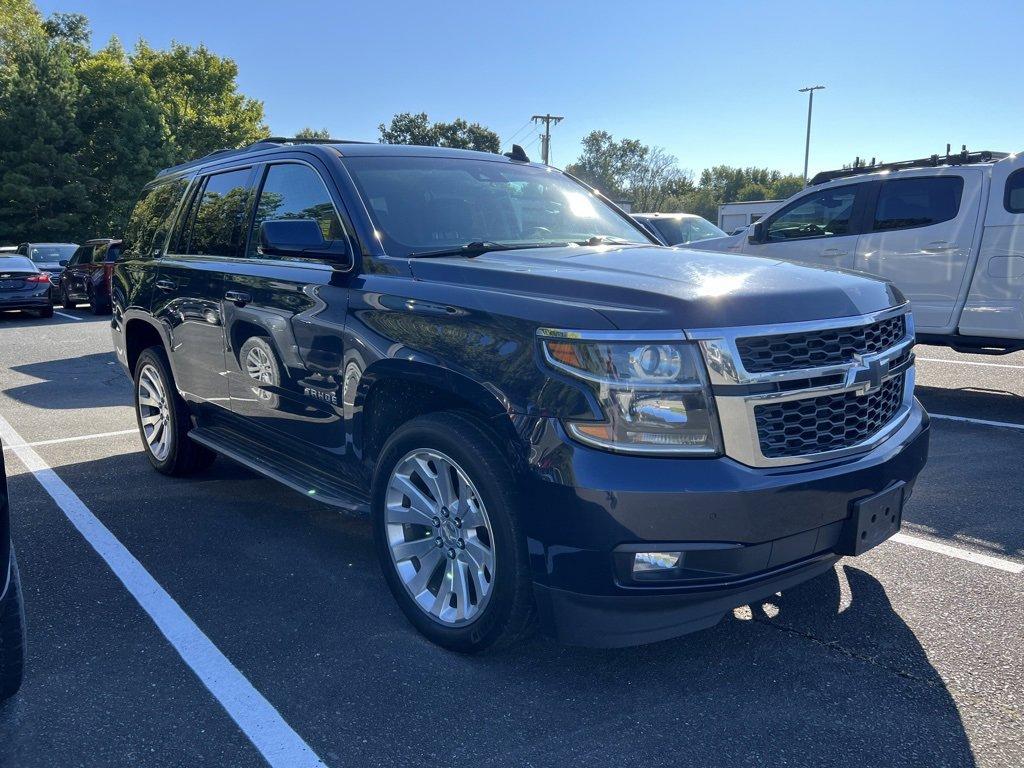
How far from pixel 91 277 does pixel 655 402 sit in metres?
19.4

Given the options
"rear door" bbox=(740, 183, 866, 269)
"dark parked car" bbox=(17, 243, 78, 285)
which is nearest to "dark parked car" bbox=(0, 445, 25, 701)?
"rear door" bbox=(740, 183, 866, 269)

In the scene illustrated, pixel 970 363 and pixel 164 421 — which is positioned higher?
pixel 164 421

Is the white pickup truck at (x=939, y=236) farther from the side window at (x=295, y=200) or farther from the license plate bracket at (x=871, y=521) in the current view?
the license plate bracket at (x=871, y=521)

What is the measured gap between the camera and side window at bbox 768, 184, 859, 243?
8688mm

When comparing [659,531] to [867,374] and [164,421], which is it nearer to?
[867,374]

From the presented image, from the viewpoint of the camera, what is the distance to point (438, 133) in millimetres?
77125

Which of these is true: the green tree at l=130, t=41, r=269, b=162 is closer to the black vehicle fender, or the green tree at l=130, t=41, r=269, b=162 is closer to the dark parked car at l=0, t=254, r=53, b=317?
the dark parked car at l=0, t=254, r=53, b=317

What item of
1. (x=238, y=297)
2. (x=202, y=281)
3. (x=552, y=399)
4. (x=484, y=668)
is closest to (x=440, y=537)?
(x=484, y=668)

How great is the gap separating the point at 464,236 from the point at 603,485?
5.57 ft

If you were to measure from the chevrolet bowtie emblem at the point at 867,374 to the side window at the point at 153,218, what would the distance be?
4200 mm

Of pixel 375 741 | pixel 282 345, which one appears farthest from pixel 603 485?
pixel 282 345

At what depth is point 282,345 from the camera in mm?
3932

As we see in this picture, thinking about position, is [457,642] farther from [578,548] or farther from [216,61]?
[216,61]

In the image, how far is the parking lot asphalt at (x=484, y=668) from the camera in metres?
2.57
